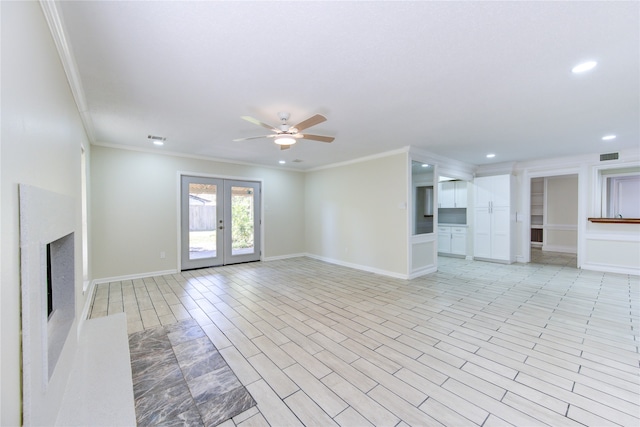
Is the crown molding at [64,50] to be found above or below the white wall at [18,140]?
above

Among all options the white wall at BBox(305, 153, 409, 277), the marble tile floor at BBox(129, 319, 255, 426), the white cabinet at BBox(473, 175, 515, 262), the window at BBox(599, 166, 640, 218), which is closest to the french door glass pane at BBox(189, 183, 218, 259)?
the white wall at BBox(305, 153, 409, 277)

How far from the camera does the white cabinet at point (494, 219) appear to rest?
254 inches

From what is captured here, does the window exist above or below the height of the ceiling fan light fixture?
below

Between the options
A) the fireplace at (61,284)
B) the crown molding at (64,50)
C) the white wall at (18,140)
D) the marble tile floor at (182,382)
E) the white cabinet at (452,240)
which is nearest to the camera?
the white wall at (18,140)

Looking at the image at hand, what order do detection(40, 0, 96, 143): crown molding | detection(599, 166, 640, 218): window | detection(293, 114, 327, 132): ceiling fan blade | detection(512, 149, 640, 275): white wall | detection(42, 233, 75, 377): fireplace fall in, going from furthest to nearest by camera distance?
detection(599, 166, 640, 218): window < detection(512, 149, 640, 275): white wall < detection(293, 114, 327, 132): ceiling fan blade < detection(42, 233, 75, 377): fireplace < detection(40, 0, 96, 143): crown molding

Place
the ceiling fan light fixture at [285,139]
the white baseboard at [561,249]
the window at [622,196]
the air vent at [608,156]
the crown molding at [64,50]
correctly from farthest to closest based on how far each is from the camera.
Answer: the white baseboard at [561,249] < the window at [622,196] < the air vent at [608,156] < the ceiling fan light fixture at [285,139] < the crown molding at [64,50]

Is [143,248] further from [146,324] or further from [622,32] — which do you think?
[622,32]

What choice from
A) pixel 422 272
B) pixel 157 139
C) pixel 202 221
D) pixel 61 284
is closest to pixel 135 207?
pixel 202 221

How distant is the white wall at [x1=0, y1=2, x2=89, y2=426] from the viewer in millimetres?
1050

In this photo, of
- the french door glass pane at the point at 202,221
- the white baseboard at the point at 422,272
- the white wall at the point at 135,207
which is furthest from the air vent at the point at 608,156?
the french door glass pane at the point at 202,221

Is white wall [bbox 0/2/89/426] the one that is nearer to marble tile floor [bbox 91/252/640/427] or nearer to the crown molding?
the crown molding

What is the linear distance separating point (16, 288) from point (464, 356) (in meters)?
3.10

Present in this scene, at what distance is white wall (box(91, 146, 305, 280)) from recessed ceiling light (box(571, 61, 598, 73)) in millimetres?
5915

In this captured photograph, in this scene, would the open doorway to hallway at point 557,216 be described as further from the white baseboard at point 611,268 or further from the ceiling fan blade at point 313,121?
the ceiling fan blade at point 313,121
